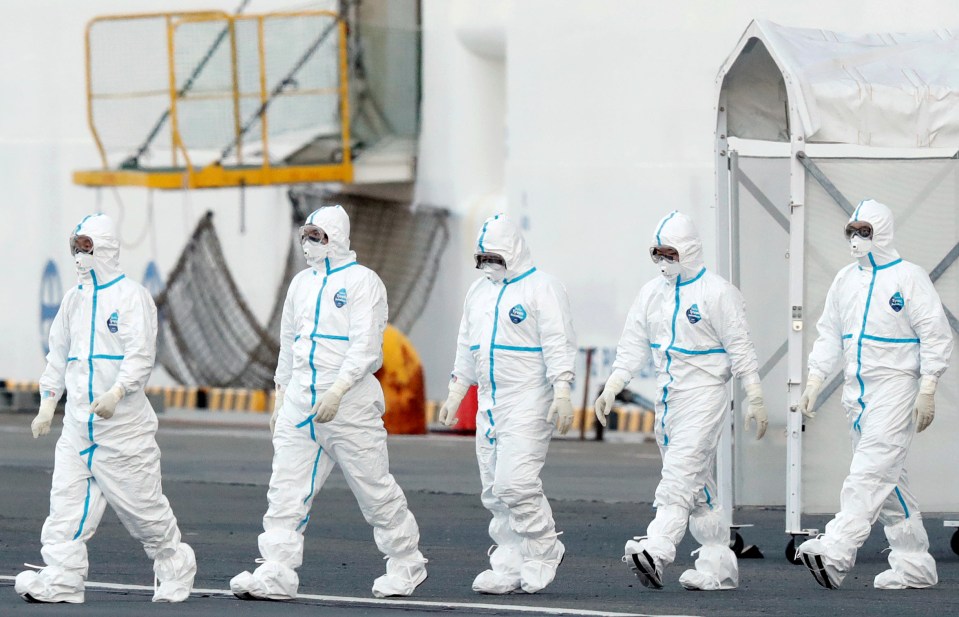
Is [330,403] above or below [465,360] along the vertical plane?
below

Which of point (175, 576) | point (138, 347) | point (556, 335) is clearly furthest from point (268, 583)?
point (556, 335)

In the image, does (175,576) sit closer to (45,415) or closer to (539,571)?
(45,415)

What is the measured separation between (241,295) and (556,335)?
50.8 feet

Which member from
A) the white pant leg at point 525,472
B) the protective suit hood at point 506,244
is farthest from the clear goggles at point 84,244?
the white pant leg at point 525,472

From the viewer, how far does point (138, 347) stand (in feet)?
32.2

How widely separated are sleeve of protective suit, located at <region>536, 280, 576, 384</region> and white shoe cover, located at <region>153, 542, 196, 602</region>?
6.55 ft

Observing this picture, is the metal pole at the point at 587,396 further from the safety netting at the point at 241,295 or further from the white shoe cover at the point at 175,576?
the white shoe cover at the point at 175,576

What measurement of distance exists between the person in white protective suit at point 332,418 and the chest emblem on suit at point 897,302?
2.65 meters

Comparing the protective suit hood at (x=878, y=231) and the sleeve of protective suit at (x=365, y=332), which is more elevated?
the protective suit hood at (x=878, y=231)

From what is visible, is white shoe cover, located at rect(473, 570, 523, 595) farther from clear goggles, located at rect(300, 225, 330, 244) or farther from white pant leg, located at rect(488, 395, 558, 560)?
clear goggles, located at rect(300, 225, 330, 244)

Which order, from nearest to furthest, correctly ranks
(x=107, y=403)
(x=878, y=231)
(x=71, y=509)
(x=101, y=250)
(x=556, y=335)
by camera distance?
(x=107, y=403) < (x=71, y=509) < (x=101, y=250) < (x=556, y=335) < (x=878, y=231)

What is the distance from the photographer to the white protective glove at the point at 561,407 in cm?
1022

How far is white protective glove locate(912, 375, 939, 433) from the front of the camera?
10570mm

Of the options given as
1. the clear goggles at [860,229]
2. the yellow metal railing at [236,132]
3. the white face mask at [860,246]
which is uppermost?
the yellow metal railing at [236,132]
